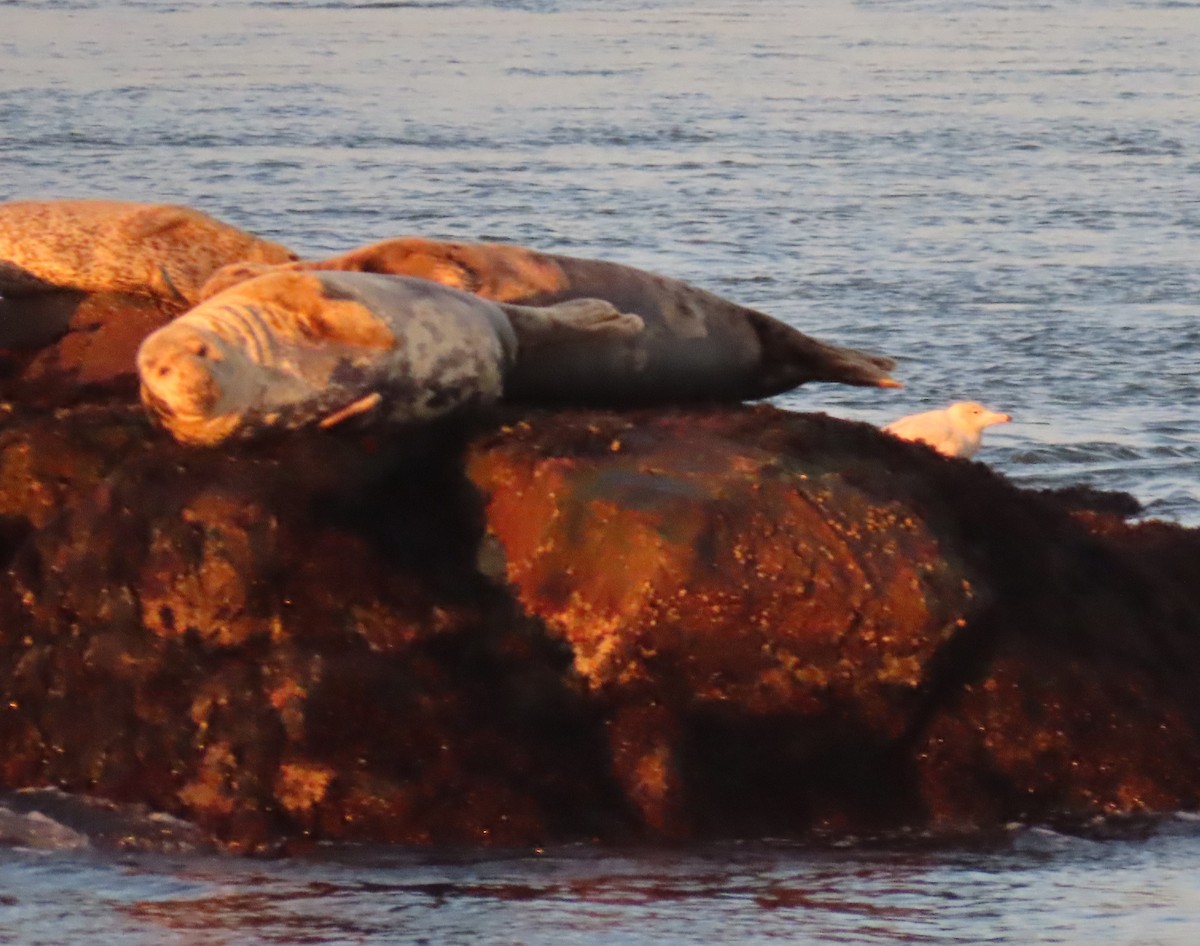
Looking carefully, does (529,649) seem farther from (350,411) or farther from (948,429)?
(948,429)

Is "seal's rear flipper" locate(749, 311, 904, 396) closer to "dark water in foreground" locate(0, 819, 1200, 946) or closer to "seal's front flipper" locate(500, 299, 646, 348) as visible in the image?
"seal's front flipper" locate(500, 299, 646, 348)

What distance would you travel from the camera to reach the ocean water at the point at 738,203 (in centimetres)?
486

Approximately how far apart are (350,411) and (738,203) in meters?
11.9

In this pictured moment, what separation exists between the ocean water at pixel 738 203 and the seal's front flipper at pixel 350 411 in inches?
43.2

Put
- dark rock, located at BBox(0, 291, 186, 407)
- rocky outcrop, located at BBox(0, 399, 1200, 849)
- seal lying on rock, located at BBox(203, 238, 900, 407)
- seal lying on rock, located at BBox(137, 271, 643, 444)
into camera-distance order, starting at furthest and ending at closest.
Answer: dark rock, located at BBox(0, 291, 186, 407) → seal lying on rock, located at BBox(203, 238, 900, 407) → seal lying on rock, located at BBox(137, 271, 643, 444) → rocky outcrop, located at BBox(0, 399, 1200, 849)

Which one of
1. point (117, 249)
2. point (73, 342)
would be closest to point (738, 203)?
point (117, 249)

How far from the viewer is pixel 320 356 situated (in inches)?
226

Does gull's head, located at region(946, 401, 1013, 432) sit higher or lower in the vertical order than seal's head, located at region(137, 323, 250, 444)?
lower

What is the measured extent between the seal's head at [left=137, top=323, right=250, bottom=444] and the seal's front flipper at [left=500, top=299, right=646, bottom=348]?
0.87 metres

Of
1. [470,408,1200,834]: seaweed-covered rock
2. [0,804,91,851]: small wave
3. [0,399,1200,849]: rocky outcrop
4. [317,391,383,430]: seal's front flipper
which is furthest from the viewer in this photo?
[317,391,383,430]: seal's front flipper

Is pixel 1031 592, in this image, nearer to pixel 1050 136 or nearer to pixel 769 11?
pixel 1050 136

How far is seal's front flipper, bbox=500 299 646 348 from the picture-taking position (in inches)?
245

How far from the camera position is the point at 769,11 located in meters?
34.4

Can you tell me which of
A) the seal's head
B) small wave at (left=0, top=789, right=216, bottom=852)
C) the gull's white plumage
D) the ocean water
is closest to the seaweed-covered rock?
the ocean water
